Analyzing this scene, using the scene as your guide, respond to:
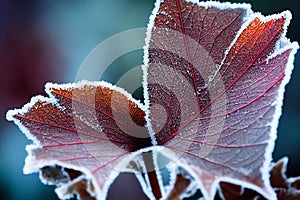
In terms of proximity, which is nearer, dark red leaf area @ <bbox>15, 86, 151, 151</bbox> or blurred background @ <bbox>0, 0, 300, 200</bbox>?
dark red leaf area @ <bbox>15, 86, 151, 151</bbox>

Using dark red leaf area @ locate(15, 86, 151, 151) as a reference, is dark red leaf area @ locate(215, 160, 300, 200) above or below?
below

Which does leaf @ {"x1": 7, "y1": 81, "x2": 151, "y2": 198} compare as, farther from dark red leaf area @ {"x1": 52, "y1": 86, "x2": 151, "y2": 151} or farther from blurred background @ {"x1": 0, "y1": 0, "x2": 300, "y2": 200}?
blurred background @ {"x1": 0, "y1": 0, "x2": 300, "y2": 200}

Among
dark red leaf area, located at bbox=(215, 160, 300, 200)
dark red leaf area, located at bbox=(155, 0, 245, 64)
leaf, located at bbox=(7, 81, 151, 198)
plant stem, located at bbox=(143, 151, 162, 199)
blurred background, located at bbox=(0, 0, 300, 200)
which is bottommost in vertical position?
dark red leaf area, located at bbox=(215, 160, 300, 200)

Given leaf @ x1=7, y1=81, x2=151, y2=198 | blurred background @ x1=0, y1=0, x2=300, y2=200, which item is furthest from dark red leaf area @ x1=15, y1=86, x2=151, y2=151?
blurred background @ x1=0, y1=0, x2=300, y2=200

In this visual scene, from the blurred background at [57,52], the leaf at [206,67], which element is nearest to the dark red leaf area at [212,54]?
the leaf at [206,67]

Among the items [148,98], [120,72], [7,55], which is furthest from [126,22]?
[148,98]

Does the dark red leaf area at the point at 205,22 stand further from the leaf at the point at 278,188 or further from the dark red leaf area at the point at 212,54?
the leaf at the point at 278,188
